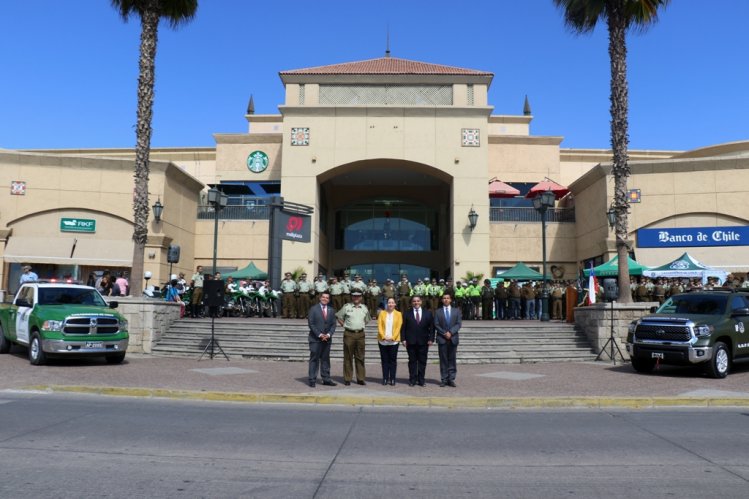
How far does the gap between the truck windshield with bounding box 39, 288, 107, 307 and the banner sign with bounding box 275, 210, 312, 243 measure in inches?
318

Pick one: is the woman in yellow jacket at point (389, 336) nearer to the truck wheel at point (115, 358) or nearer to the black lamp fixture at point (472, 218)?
the truck wheel at point (115, 358)

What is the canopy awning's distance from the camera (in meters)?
28.6

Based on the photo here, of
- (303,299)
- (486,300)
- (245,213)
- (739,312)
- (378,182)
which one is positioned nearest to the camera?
(739,312)

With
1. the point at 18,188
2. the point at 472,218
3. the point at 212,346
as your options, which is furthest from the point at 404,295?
the point at 18,188

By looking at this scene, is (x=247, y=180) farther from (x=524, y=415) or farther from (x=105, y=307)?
(x=524, y=415)

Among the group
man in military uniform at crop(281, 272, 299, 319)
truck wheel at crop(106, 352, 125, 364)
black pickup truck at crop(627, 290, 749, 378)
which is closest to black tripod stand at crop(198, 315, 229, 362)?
truck wheel at crop(106, 352, 125, 364)

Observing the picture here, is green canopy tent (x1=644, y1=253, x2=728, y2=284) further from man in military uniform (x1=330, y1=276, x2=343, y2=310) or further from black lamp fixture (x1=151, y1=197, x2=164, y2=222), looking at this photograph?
black lamp fixture (x1=151, y1=197, x2=164, y2=222)

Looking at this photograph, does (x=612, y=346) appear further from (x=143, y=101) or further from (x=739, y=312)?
(x=143, y=101)

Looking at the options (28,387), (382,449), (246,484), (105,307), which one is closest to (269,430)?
(382,449)

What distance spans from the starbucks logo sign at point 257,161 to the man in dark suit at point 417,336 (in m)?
28.0

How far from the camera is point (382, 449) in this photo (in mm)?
6633

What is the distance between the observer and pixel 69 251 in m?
29.2

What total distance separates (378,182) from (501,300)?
18.2 metres

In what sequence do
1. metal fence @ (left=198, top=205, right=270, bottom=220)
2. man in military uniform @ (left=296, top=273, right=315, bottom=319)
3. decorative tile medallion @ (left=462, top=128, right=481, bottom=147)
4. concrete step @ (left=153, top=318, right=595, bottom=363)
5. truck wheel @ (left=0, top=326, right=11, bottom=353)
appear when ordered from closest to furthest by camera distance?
truck wheel @ (left=0, top=326, right=11, bottom=353) → concrete step @ (left=153, top=318, right=595, bottom=363) → man in military uniform @ (left=296, top=273, right=315, bottom=319) → decorative tile medallion @ (left=462, top=128, right=481, bottom=147) → metal fence @ (left=198, top=205, right=270, bottom=220)
